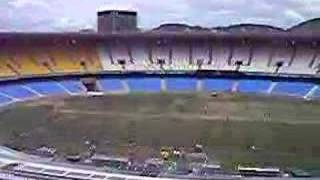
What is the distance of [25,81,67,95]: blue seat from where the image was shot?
37.3 m

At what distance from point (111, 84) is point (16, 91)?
22.2 ft

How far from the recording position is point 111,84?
40125mm

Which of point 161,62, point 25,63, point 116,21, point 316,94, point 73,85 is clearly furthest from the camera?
point 116,21

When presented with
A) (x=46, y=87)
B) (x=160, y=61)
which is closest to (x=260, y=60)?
(x=160, y=61)

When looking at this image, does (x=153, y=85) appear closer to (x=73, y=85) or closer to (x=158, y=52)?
(x=73, y=85)

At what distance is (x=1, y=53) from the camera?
42750mm

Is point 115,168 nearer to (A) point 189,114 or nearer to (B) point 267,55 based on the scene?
(A) point 189,114

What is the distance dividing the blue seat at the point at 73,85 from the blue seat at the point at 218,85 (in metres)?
8.31

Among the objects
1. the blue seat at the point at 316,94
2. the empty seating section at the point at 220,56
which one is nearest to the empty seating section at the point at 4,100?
the empty seating section at the point at 220,56

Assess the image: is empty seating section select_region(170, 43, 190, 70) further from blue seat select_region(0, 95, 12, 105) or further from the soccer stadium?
blue seat select_region(0, 95, 12, 105)

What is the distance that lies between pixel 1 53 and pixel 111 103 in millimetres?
13102

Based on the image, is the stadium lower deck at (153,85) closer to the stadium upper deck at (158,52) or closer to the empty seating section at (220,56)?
the stadium upper deck at (158,52)

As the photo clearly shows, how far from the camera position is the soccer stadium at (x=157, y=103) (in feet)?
63.4

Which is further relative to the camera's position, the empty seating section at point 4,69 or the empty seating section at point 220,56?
the empty seating section at point 220,56
